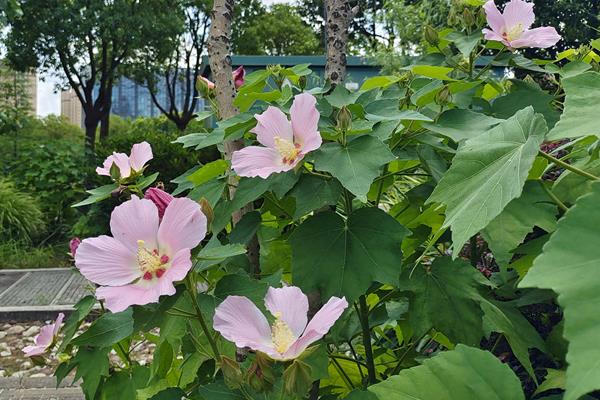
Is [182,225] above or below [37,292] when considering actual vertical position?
above

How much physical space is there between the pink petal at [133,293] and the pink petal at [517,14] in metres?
0.73

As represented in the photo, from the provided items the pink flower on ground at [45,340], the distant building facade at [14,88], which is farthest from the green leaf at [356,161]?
the distant building facade at [14,88]

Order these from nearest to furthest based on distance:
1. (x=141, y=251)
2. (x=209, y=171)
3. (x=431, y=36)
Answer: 1. (x=141, y=251)
2. (x=209, y=171)
3. (x=431, y=36)

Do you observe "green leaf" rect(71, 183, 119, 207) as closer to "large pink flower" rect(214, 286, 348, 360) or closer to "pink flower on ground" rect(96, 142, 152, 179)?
"pink flower on ground" rect(96, 142, 152, 179)

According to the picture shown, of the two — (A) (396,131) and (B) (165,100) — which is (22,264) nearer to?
(A) (396,131)

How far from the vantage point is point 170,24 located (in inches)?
717

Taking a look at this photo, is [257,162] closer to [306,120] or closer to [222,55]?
[306,120]

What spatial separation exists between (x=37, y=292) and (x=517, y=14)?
514 centimetres

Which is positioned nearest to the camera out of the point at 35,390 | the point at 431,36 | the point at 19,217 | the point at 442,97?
the point at 442,97

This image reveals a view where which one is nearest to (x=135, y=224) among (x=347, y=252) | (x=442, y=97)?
(x=347, y=252)

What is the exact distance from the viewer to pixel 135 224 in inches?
28.5

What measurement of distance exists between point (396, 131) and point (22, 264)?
646 cm

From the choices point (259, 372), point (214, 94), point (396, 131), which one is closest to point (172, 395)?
point (259, 372)

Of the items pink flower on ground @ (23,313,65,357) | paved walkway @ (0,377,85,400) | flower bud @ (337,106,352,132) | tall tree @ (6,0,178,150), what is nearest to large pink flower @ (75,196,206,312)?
flower bud @ (337,106,352,132)
